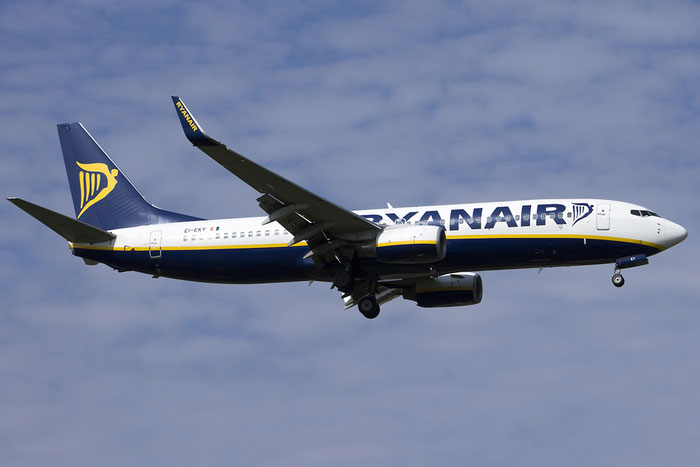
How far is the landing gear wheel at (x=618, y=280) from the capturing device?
150ft

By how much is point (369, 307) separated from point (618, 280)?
11.1 meters

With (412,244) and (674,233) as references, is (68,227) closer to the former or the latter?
(412,244)

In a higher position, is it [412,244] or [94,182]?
[94,182]

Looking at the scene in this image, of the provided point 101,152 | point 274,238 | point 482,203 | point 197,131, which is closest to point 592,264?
point 482,203

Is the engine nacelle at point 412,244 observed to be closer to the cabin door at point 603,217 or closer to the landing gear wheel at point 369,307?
the landing gear wheel at point 369,307

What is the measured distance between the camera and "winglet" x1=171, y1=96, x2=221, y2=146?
3875 centimetres

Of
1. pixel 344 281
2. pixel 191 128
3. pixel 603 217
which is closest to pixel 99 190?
pixel 344 281

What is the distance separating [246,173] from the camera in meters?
41.7

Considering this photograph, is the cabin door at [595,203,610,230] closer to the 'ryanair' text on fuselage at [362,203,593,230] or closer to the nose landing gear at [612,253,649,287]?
the 'ryanair' text on fuselage at [362,203,593,230]

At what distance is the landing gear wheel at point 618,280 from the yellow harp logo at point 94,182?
24.6 meters

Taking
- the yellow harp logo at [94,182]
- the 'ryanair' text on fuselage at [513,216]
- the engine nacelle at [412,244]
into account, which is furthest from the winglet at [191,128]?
the yellow harp logo at [94,182]

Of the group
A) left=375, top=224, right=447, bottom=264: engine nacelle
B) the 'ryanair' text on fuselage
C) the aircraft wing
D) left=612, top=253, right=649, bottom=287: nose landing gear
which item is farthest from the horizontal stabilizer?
left=612, top=253, right=649, bottom=287: nose landing gear

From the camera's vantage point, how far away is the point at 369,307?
4962cm

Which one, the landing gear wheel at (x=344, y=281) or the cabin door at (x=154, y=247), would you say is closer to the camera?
the landing gear wheel at (x=344, y=281)
